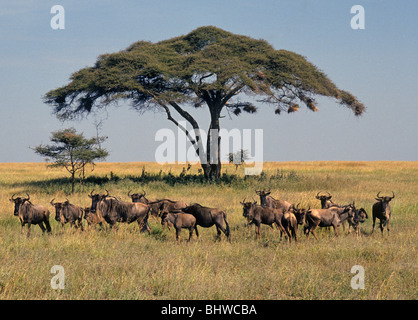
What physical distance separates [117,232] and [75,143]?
A: 1823 cm

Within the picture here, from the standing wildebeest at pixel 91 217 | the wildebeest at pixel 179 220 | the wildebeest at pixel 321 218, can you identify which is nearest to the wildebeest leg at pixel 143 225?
the standing wildebeest at pixel 91 217

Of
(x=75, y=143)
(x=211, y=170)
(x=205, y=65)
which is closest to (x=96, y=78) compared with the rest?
(x=75, y=143)

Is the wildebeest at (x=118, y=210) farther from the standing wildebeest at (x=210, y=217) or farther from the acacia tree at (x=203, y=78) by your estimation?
the acacia tree at (x=203, y=78)

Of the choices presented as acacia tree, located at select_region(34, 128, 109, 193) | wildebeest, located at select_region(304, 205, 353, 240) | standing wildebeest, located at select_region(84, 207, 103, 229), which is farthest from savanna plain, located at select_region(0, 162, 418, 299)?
acacia tree, located at select_region(34, 128, 109, 193)

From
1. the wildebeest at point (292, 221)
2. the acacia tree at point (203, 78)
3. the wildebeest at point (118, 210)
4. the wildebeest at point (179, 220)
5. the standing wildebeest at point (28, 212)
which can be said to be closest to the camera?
the wildebeest at point (179, 220)

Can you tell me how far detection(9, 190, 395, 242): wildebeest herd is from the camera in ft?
35.8

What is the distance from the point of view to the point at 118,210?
39.2ft

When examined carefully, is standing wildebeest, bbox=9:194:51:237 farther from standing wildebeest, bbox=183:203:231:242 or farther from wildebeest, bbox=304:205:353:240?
wildebeest, bbox=304:205:353:240

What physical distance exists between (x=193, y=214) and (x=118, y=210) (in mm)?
2147

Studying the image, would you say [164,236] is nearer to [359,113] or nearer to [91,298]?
[91,298]

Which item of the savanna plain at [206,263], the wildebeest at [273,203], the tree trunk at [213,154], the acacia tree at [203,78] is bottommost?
the savanna plain at [206,263]

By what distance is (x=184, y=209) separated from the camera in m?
11.5

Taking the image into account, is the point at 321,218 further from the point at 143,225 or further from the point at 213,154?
the point at 213,154

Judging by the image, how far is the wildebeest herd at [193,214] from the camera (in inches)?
430
